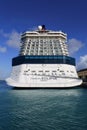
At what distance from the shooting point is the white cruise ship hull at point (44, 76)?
57531 millimetres

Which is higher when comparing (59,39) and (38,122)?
(59,39)

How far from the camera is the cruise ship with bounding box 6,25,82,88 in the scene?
58109 mm

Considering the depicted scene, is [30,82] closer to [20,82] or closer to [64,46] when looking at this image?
[20,82]

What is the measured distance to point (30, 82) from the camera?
5750cm

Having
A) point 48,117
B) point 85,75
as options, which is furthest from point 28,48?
point 48,117

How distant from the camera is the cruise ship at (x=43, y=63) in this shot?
2288 inches

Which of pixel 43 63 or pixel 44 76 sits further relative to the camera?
pixel 43 63

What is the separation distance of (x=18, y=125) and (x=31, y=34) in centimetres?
5386

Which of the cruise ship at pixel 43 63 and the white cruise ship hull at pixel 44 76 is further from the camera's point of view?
the cruise ship at pixel 43 63

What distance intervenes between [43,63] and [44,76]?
5243 millimetres

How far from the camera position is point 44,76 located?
58.8m

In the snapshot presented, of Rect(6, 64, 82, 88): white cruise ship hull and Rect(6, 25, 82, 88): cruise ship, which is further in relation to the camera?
Rect(6, 25, 82, 88): cruise ship

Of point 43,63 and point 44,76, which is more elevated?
point 43,63

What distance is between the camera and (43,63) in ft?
204
